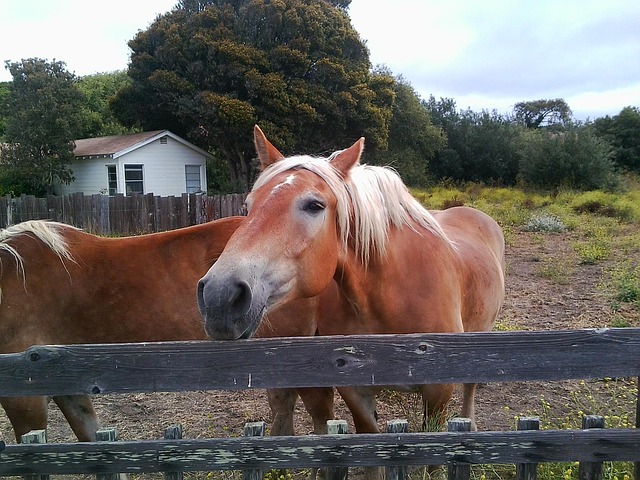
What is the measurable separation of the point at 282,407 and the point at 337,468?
4.39 ft

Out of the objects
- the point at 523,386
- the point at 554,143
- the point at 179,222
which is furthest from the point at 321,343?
the point at 554,143

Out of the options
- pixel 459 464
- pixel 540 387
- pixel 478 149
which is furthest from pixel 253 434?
pixel 478 149

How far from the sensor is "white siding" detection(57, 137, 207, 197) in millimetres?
20608

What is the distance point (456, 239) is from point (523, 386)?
1873mm

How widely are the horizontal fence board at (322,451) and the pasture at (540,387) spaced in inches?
26.7

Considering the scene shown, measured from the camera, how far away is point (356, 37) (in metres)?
22.7

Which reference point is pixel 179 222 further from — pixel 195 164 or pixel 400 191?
pixel 400 191

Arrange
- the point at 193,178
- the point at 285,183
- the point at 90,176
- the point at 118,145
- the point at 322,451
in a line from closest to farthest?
the point at 322,451, the point at 285,183, the point at 118,145, the point at 90,176, the point at 193,178

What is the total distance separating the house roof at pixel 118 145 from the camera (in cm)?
2014

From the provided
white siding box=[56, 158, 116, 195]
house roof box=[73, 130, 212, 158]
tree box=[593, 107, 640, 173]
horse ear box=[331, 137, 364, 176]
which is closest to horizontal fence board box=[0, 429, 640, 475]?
horse ear box=[331, 137, 364, 176]

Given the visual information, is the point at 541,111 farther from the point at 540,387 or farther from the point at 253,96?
the point at 540,387

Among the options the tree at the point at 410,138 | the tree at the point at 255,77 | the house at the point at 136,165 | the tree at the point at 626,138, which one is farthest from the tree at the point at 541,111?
the house at the point at 136,165

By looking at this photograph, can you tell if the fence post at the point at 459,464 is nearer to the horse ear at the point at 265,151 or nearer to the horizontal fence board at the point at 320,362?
the horizontal fence board at the point at 320,362

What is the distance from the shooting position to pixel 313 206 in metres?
2.12
